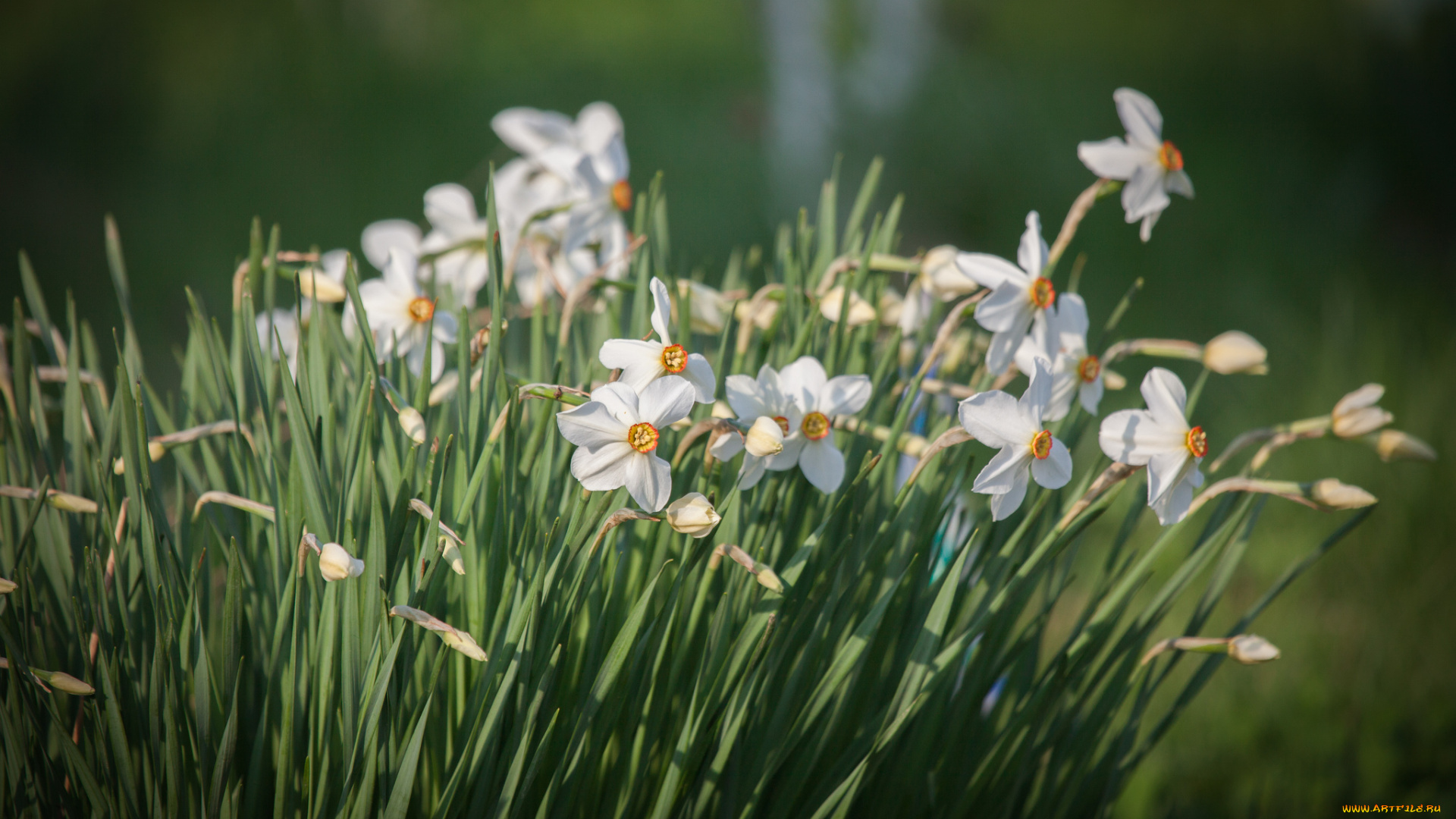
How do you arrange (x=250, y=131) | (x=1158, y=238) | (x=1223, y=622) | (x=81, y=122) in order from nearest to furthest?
(x=1223, y=622) < (x=1158, y=238) < (x=81, y=122) < (x=250, y=131)

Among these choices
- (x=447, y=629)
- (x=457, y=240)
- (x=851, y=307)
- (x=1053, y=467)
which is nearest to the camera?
(x=447, y=629)

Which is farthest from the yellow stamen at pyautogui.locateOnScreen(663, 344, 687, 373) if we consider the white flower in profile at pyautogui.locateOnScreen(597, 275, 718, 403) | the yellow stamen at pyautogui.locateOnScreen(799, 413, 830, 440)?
the yellow stamen at pyautogui.locateOnScreen(799, 413, 830, 440)

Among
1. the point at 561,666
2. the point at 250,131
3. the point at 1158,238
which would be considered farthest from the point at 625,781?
the point at 250,131

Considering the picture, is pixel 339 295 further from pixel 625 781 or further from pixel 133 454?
pixel 625 781

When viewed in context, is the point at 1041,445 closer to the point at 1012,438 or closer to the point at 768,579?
the point at 1012,438

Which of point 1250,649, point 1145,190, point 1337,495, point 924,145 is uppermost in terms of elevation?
point 924,145

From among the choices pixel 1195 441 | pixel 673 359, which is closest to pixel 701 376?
pixel 673 359

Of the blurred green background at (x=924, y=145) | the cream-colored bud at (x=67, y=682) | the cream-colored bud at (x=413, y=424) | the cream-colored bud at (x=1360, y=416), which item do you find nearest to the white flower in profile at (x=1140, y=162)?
the cream-colored bud at (x=1360, y=416)
